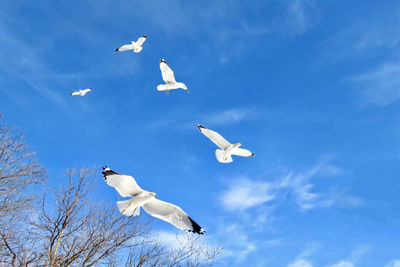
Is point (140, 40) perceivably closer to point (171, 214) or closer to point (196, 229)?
point (171, 214)

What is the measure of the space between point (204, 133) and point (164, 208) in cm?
438

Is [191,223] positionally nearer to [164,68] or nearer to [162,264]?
[162,264]

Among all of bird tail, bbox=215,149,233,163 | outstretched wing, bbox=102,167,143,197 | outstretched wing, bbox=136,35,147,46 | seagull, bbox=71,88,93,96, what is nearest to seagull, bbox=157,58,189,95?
outstretched wing, bbox=136,35,147,46

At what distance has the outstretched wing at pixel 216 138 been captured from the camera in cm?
1261

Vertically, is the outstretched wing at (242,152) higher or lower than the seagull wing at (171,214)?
higher

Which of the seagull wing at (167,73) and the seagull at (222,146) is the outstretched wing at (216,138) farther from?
the seagull wing at (167,73)

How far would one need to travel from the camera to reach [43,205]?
1062 cm

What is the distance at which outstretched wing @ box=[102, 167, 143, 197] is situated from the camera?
877 cm

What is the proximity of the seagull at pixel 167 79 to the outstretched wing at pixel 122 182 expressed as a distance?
594cm

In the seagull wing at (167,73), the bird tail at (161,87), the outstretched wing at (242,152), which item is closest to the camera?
the outstretched wing at (242,152)

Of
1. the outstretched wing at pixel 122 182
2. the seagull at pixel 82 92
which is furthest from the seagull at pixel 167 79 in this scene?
the outstretched wing at pixel 122 182

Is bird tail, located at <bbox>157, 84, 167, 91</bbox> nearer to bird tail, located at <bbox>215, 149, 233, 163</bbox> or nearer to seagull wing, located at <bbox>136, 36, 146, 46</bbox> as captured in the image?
seagull wing, located at <bbox>136, 36, 146, 46</bbox>

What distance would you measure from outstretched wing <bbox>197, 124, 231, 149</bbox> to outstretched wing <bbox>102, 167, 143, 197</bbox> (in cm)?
439

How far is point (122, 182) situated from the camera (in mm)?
8844
